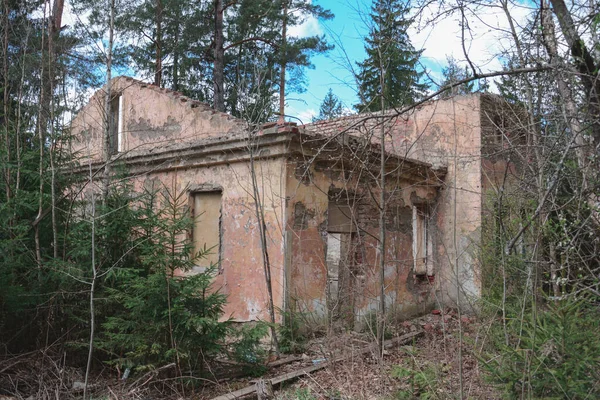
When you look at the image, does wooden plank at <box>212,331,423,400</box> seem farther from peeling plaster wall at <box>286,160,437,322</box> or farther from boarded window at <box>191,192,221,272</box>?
boarded window at <box>191,192,221,272</box>

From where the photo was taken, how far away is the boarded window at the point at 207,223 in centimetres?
882

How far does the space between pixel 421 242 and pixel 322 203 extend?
3.67m

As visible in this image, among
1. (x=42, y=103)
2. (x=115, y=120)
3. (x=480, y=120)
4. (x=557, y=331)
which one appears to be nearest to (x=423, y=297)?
(x=480, y=120)

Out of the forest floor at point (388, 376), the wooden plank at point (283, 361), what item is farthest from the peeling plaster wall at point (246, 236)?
the forest floor at point (388, 376)

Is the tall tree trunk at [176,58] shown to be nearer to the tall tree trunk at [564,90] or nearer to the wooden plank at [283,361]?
the wooden plank at [283,361]

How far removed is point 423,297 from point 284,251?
436cm

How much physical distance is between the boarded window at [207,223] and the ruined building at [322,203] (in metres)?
0.02

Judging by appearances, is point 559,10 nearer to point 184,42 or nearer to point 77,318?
point 77,318

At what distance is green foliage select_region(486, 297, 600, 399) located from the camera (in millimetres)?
3828

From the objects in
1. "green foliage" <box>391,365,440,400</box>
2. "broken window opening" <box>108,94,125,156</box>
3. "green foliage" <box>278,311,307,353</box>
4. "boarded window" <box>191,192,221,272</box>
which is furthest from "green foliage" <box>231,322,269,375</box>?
"broken window opening" <box>108,94,125,156</box>

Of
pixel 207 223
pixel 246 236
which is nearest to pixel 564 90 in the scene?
pixel 246 236

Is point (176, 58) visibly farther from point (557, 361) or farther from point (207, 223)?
point (557, 361)

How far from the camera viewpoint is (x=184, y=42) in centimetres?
1878

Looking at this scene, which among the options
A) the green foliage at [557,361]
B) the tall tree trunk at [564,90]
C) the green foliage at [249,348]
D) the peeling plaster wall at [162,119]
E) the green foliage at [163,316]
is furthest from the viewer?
the peeling plaster wall at [162,119]
